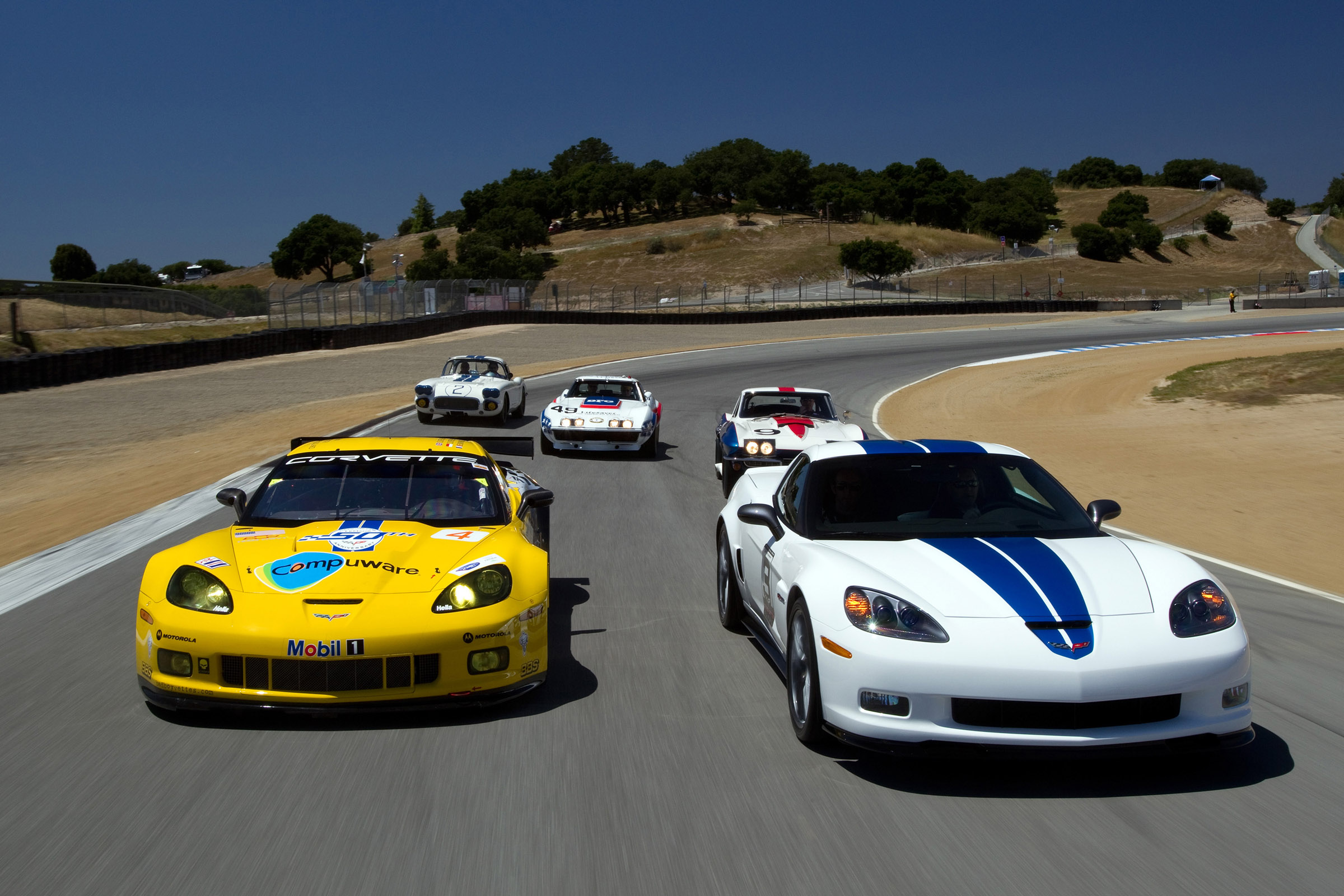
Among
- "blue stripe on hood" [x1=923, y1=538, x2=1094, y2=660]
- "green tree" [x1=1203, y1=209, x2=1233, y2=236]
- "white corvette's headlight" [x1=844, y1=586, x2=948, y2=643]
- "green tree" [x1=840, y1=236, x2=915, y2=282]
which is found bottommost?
"white corvette's headlight" [x1=844, y1=586, x2=948, y2=643]

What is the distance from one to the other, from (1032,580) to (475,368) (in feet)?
57.3

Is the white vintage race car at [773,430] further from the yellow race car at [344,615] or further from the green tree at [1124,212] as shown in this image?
the green tree at [1124,212]

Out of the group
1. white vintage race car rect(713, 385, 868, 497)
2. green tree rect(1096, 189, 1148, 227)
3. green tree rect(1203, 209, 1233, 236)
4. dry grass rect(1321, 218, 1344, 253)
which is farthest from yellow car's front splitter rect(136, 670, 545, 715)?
green tree rect(1203, 209, 1233, 236)

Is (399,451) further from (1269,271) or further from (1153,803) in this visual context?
(1269,271)

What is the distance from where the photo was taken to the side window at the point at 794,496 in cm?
562

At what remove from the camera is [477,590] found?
16.8 ft

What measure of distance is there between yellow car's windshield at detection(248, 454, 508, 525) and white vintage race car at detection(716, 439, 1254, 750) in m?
1.88

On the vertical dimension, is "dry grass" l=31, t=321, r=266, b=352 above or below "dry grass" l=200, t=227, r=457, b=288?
below

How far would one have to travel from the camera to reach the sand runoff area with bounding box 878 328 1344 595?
33.6ft

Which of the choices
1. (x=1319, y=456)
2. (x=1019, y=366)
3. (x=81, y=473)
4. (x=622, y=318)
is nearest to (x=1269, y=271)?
(x=622, y=318)

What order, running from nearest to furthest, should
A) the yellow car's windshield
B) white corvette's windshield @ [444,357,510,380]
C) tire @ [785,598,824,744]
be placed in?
tire @ [785,598,824,744]
the yellow car's windshield
white corvette's windshield @ [444,357,510,380]

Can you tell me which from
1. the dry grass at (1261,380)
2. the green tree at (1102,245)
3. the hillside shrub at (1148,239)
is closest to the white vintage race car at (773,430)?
the dry grass at (1261,380)

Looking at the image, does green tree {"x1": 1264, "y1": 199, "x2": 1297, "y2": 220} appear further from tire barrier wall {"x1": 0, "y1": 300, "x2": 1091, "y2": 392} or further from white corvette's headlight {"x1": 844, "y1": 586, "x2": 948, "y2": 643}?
white corvette's headlight {"x1": 844, "y1": 586, "x2": 948, "y2": 643}

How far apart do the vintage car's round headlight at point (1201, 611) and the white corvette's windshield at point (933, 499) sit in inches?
31.6
